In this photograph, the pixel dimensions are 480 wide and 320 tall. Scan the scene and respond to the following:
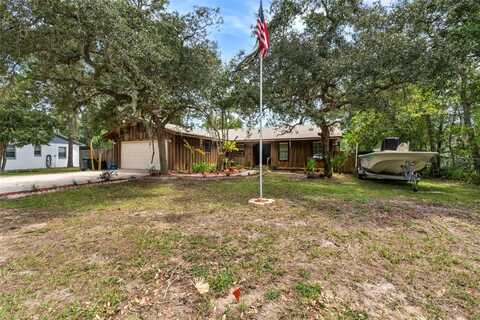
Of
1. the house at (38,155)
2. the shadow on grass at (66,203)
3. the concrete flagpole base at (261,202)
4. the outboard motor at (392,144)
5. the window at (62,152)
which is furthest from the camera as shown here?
the window at (62,152)

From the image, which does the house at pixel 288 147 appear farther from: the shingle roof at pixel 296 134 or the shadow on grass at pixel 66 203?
the shadow on grass at pixel 66 203

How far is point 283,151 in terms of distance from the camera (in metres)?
17.8

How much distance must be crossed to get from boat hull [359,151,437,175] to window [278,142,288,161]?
7215mm

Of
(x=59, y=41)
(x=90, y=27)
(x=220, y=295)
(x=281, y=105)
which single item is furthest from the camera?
(x=281, y=105)

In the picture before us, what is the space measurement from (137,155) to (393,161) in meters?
15.4

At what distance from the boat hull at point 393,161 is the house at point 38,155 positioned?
2196cm

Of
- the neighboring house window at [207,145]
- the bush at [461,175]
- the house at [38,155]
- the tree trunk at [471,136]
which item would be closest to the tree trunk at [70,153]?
the house at [38,155]

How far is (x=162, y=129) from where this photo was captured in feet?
38.8

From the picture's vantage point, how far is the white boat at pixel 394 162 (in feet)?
26.7

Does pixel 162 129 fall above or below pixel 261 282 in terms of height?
above

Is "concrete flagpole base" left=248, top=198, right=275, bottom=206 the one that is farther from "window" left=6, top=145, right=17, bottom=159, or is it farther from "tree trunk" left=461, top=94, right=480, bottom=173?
"window" left=6, top=145, right=17, bottom=159

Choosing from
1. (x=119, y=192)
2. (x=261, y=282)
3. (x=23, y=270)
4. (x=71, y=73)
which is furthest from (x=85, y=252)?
(x=71, y=73)

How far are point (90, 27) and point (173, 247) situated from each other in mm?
5800

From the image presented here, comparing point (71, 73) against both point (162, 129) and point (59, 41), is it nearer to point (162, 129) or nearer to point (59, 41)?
point (59, 41)
